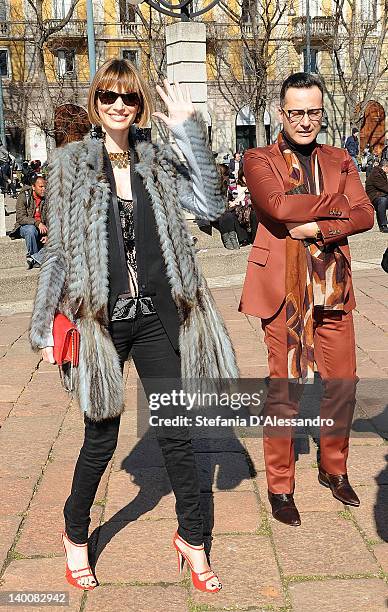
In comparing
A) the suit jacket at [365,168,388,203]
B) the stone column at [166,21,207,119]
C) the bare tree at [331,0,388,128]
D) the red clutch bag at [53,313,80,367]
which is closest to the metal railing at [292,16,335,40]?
the bare tree at [331,0,388,128]

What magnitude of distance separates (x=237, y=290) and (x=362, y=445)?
5.03 m

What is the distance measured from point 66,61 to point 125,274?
4036 centimetres

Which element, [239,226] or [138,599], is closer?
[138,599]

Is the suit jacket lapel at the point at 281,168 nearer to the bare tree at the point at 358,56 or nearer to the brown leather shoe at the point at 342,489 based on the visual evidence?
the brown leather shoe at the point at 342,489

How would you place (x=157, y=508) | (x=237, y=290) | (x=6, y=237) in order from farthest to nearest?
(x=6, y=237)
(x=237, y=290)
(x=157, y=508)

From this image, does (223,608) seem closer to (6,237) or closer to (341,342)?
(341,342)

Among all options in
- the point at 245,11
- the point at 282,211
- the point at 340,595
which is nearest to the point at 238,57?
the point at 245,11

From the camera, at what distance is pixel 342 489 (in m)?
3.63

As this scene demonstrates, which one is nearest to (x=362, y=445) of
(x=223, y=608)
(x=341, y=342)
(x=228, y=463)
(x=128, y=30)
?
(x=228, y=463)

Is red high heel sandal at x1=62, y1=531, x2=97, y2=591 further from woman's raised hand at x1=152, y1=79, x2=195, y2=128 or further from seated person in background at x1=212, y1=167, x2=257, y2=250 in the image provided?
seated person in background at x1=212, y1=167, x2=257, y2=250

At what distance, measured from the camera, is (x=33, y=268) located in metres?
10.4

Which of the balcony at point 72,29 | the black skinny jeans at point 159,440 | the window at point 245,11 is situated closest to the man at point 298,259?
the black skinny jeans at point 159,440

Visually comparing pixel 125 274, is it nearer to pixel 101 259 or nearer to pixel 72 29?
pixel 101 259

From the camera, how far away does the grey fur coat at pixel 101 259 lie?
9.21 feet
